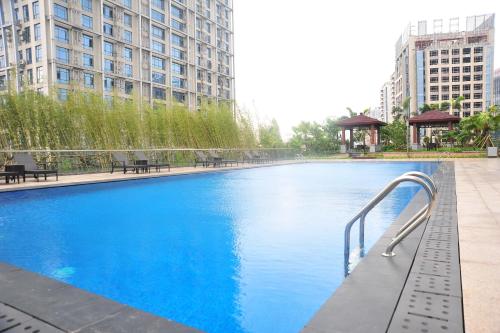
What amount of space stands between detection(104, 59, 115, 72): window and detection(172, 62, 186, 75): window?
8896 millimetres

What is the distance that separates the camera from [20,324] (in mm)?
1813

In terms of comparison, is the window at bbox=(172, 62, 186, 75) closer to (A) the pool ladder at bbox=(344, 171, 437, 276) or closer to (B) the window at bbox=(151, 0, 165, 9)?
(B) the window at bbox=(151, 0, 165, 9)

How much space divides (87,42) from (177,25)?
13.8 meters

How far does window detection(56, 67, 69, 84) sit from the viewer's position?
102 feet

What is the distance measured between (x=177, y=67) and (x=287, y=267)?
44.8m

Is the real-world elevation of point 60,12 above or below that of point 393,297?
above

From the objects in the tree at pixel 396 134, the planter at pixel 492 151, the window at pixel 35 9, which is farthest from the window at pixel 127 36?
the planter at pixel 492 151

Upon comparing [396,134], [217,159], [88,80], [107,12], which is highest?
[107,12]

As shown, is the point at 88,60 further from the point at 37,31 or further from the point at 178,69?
the point at 178,69

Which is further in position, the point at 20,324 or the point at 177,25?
the point at 177,25

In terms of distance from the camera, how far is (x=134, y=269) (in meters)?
3.33

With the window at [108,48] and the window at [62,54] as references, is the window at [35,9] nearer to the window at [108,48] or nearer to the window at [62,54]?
the window at [62,54]

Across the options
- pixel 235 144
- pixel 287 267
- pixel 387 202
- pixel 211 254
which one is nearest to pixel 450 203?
pixel 387 202

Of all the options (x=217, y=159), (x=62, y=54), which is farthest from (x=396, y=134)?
(x=62, y=54)
